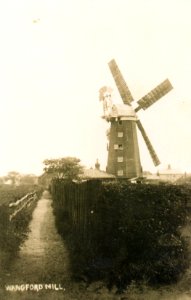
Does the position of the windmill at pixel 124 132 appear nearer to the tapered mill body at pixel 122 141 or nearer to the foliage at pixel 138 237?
the tapered mill body at pixel 122 141

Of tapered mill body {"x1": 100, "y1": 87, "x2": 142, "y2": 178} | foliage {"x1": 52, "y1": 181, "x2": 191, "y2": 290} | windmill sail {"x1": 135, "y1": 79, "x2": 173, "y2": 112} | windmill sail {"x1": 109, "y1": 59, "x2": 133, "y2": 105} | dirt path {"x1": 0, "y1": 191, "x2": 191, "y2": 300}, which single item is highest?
windmill sail {"x1": 109, "y1": 59, "x2": 133, "y2": 105}

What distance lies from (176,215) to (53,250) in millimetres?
3752

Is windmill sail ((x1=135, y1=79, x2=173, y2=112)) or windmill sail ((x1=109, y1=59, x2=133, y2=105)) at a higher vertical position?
windmill sail ((x1=109, y1=59, x2=133, y2=105))

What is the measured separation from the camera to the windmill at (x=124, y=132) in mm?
26531

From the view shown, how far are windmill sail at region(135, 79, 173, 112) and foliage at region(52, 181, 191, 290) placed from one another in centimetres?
1463

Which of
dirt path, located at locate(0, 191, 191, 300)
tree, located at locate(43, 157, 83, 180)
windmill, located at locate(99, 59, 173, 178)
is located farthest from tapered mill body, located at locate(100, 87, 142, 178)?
tree, located at locate(43, 157, 83, 180)

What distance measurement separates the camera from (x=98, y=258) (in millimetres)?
10406

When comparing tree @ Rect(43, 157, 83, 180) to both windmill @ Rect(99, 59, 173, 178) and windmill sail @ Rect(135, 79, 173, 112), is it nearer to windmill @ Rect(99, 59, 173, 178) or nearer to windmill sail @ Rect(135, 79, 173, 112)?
windmill @ Rect(99, 59, 173, 178)

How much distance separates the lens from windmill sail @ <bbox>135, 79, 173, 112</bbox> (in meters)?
24.5

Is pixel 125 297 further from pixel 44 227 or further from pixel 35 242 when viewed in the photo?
pixel 44 227

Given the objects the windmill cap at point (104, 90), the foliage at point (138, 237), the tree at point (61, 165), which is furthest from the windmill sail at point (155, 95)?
the tree at point (61, 165)

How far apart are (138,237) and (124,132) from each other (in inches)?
682

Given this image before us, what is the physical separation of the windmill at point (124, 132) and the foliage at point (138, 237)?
15708mm

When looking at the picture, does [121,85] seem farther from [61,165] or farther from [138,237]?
[61,165]
